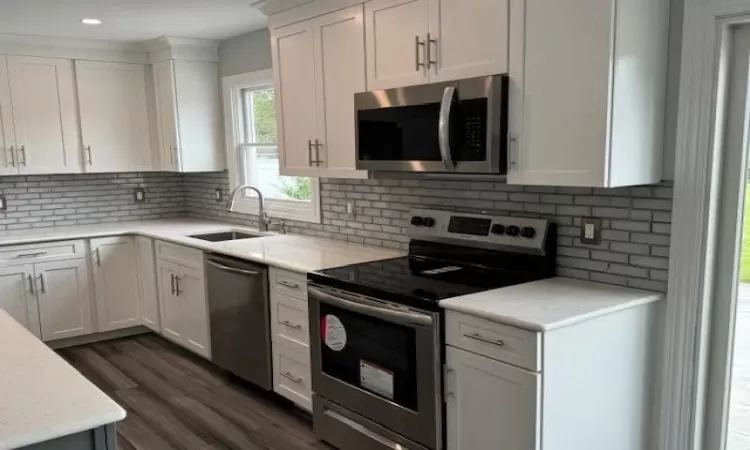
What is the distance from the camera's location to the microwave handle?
2484 millimetres

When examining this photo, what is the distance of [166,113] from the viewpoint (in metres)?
5.00

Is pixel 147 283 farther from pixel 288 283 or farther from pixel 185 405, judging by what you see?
pixel 288 283

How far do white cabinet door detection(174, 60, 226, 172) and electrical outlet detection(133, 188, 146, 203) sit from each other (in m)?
0.82

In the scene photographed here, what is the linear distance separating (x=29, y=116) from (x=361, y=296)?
3.48 meters

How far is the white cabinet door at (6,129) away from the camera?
4.54m

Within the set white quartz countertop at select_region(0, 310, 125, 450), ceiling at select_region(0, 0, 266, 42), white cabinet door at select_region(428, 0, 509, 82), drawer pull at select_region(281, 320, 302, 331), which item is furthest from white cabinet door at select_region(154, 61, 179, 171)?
white quartz countertop at select_region(0, 310, 125, 450)

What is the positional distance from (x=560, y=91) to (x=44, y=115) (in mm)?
4108

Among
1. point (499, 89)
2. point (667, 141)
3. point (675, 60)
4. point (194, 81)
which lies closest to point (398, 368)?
point (499, 89)

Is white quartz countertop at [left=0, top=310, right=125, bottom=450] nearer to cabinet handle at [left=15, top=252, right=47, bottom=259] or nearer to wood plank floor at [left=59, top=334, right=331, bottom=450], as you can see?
wood plank floor at [left=59, top=334, right=331, bottom=450]

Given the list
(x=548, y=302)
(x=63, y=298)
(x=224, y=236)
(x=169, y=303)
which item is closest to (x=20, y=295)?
(x=63, y=298)

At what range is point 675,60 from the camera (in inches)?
87.5

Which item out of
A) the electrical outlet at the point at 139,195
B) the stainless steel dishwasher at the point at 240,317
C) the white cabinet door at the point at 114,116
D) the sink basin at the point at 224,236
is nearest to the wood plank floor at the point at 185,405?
the stainless steel dishwasher at the point at 240,317

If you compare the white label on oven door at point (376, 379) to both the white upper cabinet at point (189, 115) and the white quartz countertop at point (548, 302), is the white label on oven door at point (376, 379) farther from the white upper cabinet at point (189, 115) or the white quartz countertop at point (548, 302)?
the white upper cabinet at point (189, 115)

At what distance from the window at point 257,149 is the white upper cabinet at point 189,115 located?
0.48ft
